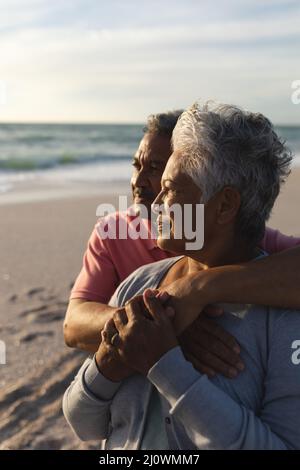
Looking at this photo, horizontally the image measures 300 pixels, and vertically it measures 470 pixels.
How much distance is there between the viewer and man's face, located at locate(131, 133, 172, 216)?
2.96 m

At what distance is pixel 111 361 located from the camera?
203 cm

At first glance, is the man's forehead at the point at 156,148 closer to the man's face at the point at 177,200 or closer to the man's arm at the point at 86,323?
the man's arm at the point at 86,323

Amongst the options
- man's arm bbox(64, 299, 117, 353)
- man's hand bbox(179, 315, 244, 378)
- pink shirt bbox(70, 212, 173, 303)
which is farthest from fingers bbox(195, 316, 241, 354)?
pink shirt bbox(70, 212, 173, 303)

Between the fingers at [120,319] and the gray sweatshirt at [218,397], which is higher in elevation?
the fingers at [120,319]

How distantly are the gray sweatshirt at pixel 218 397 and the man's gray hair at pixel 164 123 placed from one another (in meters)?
0.95

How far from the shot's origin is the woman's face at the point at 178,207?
2.01 m

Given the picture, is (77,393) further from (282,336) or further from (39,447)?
(39,447)

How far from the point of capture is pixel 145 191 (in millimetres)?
3059


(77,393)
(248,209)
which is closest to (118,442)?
(77,393)

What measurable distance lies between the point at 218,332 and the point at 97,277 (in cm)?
105

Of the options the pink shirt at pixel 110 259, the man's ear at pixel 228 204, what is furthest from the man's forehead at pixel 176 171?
the pink shirt at pixel 110 259

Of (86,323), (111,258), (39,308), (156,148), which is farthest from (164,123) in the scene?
(39,308)

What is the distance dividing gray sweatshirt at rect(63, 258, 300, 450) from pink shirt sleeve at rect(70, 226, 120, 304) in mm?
695

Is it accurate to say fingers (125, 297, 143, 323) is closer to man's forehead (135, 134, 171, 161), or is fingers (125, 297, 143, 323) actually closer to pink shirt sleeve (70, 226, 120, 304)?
pink shirt sleeve (70, 226, 120, 304)
